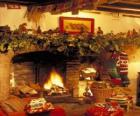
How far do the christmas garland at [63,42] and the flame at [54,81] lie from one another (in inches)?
22.6

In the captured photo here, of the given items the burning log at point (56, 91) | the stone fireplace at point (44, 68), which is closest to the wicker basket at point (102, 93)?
the stone fireplace at point (44, 68)

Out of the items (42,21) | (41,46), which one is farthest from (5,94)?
(42,21)

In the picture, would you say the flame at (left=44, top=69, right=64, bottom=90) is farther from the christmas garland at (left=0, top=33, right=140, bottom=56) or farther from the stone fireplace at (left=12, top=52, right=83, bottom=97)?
the christmas garland at (left=0, top=33, right=140, bottom=56)

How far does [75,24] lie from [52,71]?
1139 mm

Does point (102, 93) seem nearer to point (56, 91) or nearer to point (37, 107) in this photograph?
point (56, 91)

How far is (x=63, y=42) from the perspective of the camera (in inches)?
280

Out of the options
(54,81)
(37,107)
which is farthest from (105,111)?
(54,81)

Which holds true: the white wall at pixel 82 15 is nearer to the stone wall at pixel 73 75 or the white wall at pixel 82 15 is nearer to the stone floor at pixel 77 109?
the stone wall at pixel 73 75

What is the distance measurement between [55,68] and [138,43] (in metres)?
1.98

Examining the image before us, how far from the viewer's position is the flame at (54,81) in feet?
25.7

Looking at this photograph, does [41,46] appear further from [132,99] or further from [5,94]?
[132,99]

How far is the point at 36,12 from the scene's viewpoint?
702 centimetres

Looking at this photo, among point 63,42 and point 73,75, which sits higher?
point 63,42

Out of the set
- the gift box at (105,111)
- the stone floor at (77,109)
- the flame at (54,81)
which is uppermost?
the flame at (54,81)
